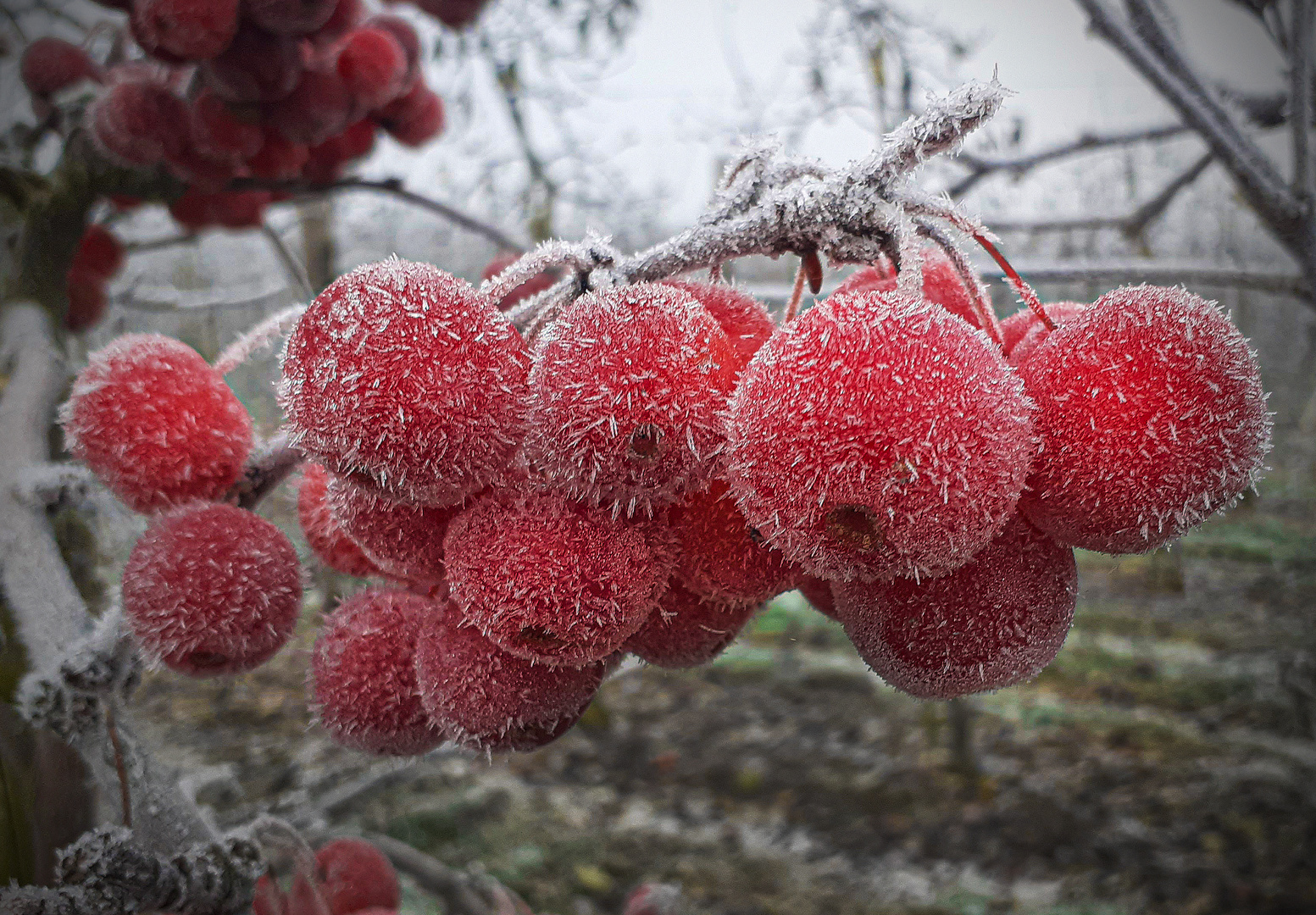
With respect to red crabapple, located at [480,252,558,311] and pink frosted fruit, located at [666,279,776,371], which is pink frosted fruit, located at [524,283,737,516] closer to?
pink frosted fruit, located at [666,279,776,371]

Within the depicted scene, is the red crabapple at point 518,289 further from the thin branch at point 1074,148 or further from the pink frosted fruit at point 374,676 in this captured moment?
the thin branch at point 1074,148

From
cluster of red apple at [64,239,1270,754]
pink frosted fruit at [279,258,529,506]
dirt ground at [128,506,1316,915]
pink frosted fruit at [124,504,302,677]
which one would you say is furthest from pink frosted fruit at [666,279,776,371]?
dirt ground at [128,506,1316,915]

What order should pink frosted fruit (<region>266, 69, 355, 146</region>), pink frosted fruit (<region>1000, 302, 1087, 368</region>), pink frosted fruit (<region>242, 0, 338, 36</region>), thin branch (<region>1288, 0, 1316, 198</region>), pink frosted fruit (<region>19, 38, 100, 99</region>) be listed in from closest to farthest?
pink frosted fruit (<region>1000, 302, 1087, 368</region>), thin branch (<region>1288, 0, 1316, 198</region>), pink frosted fruit (<region>242, 0, 338, 36</region>), pink frosted fruit (<region>266, 69, 355, 146</region>), pink frosted fruit (<region>19, 38, 100, 99</region>)

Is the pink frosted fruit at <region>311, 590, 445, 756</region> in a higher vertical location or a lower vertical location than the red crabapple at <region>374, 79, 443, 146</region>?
lower

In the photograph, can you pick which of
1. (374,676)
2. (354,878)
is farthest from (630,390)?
(354,878)

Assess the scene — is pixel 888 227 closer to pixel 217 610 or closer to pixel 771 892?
pixel 217 610

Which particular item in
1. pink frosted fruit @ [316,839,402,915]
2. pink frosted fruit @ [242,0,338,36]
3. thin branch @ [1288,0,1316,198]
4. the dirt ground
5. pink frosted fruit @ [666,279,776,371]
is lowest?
the dirt ground
